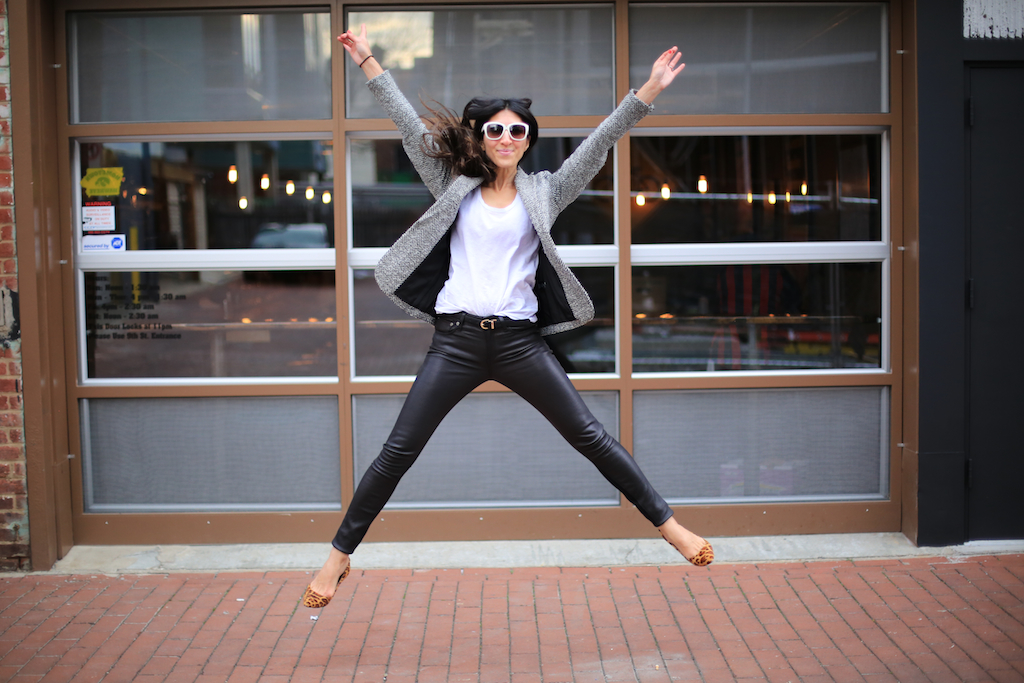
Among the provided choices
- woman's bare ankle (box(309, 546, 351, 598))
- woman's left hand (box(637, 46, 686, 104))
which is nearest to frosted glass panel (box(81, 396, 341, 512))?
woman's bare ankle (box(309, 546, 351, 598))

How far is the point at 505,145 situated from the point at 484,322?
67 cm

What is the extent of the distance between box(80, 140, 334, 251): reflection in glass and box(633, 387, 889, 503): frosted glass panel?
227 cm

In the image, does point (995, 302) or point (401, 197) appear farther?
point (401, 197)

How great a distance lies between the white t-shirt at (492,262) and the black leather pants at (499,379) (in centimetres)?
6

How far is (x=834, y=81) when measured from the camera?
16.2ft

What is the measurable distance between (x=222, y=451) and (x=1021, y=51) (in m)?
5.06

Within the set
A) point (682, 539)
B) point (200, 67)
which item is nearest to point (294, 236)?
point (200, 67)

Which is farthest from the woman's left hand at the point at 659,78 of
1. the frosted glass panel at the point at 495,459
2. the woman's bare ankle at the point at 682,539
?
A: the frosted glass panel at the point at 495,459

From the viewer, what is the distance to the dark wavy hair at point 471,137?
323 centimetres

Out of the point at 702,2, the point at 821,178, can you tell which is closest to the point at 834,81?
the point at 821,178

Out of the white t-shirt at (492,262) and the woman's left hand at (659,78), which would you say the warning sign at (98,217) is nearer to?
the white t-shirt at (492,262)

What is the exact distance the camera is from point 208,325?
5086 mm

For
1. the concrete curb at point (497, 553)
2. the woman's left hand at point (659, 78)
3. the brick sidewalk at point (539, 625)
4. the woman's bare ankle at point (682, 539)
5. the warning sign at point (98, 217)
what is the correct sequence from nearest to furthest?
A: the woman's left hand at point (659, 78) → the woman's bare ankle at point (682, 539) → the brick sidewalk at point (539, 625) → the concrete curb at point (497, 553) → the warning sign at point (98, 217)

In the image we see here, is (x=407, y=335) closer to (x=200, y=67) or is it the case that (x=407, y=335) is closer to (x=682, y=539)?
(x=200, y=67)
